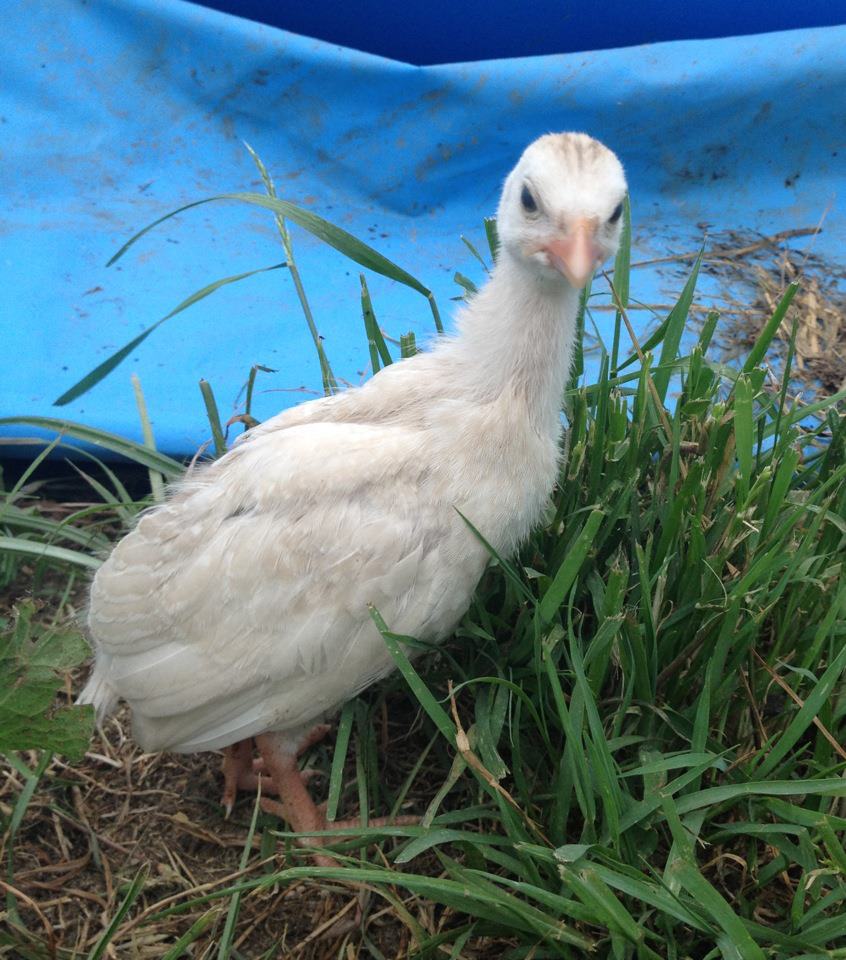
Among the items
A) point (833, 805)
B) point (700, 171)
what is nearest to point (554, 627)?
point (833, 805)

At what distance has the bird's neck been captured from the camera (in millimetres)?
1501

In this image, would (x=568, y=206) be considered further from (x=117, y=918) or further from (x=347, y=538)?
(x=117, y=918)

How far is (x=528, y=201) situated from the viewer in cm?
143

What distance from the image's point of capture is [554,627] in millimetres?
1517

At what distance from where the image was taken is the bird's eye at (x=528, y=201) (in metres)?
1.42

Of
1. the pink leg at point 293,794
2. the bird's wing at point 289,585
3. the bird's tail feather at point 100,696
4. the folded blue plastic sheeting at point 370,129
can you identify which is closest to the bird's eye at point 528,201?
the bird's wing at point 289,585

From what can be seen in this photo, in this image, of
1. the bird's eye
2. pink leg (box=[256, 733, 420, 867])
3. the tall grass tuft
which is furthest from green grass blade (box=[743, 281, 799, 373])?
pink leg (box=[256, 733, 420, 867])

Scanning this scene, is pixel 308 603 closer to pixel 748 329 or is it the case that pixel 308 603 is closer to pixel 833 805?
pixel 833 805

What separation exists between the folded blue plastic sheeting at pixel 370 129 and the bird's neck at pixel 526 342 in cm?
156

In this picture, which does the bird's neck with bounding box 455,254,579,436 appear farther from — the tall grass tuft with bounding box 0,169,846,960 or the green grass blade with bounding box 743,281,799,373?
the green grass blade with bounding box 743,281,799,373

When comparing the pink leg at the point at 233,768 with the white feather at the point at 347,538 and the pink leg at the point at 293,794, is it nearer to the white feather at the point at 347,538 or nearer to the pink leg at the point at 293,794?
the pink leg at the point at 293,794

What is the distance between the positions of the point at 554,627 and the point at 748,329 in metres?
1.74

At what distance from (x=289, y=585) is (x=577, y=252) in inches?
27.4

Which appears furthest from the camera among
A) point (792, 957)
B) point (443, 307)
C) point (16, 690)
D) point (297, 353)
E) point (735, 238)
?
point (735, 238)
